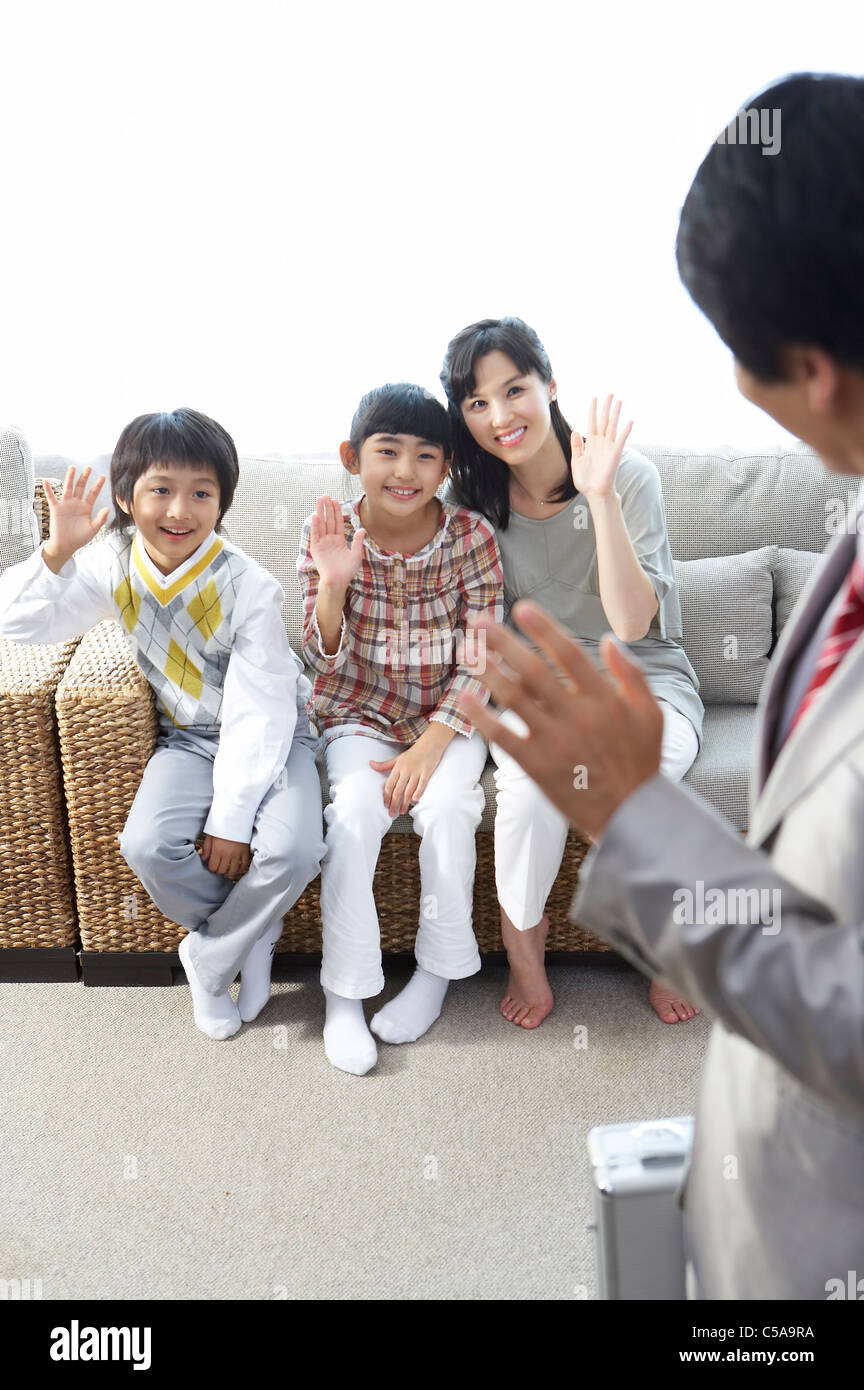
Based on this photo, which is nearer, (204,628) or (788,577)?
(204,628)

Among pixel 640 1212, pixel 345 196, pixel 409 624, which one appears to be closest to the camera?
pixel 640 1212

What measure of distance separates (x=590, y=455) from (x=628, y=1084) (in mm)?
1060

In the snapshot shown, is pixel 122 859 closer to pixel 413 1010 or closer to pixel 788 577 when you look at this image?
pixel 413 1010

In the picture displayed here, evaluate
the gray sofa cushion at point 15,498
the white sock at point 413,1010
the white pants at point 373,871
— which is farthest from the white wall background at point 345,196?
the white sock at point 413,1010

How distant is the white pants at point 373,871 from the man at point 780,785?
1.31 meters

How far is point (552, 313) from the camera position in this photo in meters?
2.78

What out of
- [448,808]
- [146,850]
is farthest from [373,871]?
[146,850]

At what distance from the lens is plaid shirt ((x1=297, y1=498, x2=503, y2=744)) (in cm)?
211

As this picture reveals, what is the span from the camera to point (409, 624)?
2135 millimetres

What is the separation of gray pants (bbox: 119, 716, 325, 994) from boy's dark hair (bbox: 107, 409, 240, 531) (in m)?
0.49

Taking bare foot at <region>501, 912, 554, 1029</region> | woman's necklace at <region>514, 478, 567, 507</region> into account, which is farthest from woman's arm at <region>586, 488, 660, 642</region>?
bare foot at <region>501, 912, 554, 1029</region>

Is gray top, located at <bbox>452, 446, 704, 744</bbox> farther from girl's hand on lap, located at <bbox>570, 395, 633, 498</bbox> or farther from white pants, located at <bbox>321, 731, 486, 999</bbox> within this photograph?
white pants, located at <bbox>321, 731, 486, 999</bbox>

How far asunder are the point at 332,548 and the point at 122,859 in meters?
0.68

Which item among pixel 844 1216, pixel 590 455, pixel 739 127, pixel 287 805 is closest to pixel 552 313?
pixel 590 455
